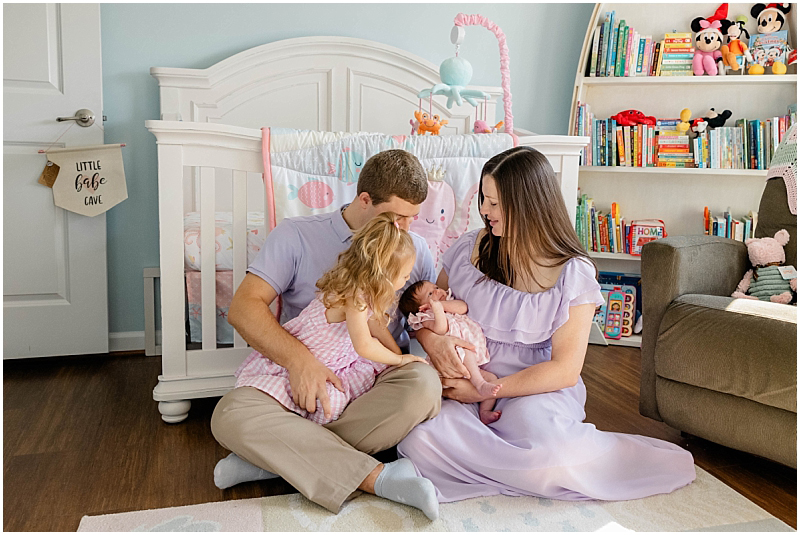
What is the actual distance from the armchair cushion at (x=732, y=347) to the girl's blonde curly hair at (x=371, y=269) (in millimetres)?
730

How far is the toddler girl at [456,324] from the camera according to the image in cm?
147

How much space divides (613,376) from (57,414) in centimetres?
182

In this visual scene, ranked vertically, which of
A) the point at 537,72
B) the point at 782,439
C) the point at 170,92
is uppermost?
A: the point at 537,72

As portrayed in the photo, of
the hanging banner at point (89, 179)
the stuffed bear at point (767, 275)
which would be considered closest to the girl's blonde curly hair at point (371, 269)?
the stuffed bear at point (767, 275)

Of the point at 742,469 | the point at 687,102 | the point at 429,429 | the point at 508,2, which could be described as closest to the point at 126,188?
the point at 429,429

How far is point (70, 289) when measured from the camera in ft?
7.84

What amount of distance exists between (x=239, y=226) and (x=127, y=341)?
1.11m

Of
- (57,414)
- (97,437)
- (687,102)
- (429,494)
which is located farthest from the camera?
(687,102)

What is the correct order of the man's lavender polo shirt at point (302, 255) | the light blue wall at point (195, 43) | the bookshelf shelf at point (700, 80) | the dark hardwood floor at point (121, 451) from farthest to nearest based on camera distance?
the bookshelf shelf at point (700, 80), the light blue wall at point (195, 43), the man's lavender polo shirt at point (302, 255), the dark hardwood floor at point (121, 451)

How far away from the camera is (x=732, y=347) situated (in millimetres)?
1455

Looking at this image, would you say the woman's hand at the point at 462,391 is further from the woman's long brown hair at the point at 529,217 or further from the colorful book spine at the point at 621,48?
the colorful book spine at the point at 621,48

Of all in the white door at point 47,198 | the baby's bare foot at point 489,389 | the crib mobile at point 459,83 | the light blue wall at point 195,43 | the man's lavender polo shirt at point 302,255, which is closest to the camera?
the baby's bare foot at point 489,389

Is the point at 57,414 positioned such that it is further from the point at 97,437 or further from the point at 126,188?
the point at 126,188

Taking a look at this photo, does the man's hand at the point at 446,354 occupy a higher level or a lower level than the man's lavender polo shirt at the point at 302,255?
lower
